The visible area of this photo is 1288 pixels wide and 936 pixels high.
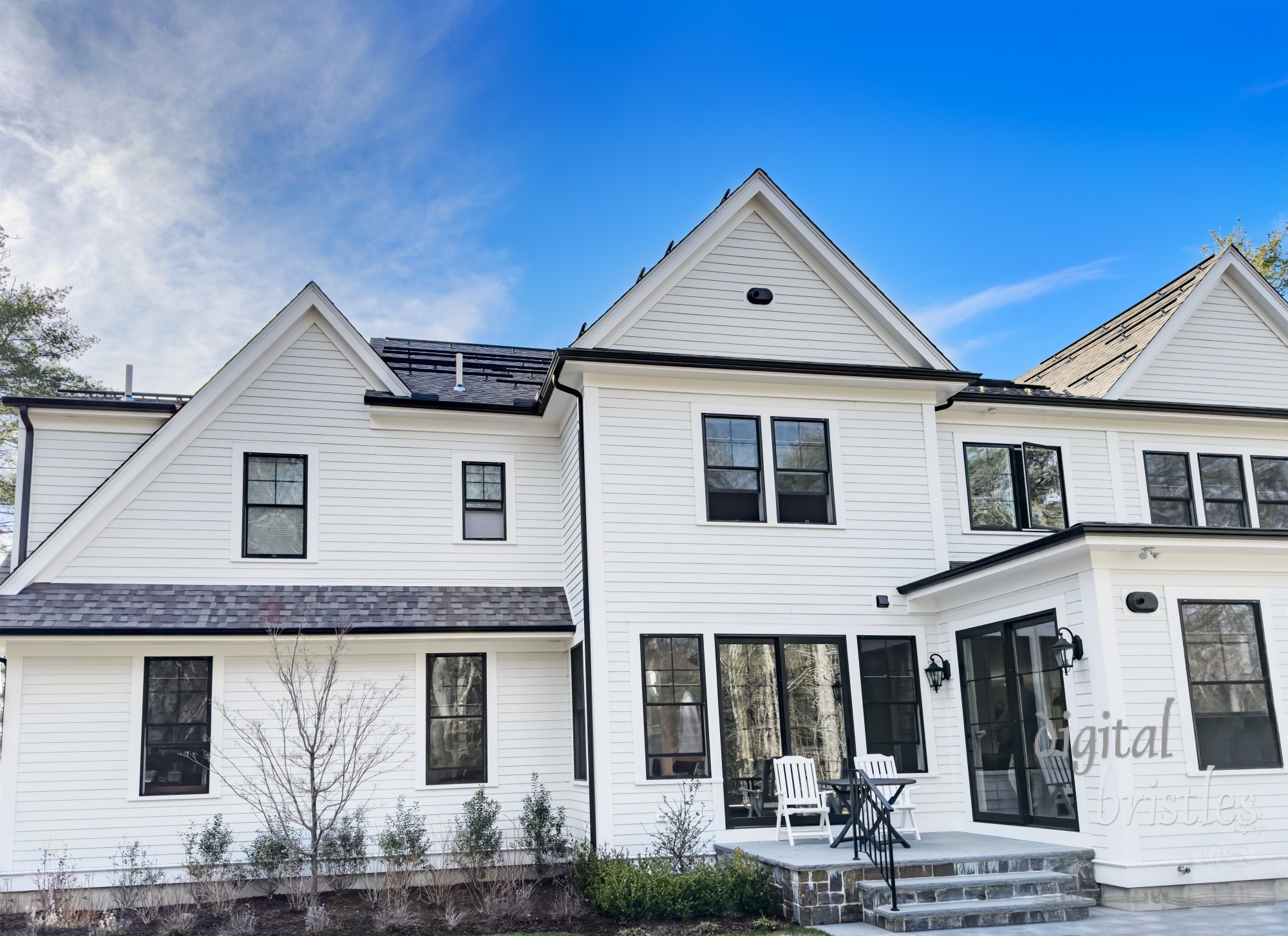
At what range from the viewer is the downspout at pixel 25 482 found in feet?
39.8

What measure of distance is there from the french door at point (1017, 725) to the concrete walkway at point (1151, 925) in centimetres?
123

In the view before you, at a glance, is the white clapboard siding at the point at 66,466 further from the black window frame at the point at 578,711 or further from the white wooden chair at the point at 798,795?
the white wooden chair at the point at 798,795

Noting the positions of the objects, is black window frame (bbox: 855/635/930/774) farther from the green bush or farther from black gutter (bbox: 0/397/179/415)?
black gutter (bbox: 0/397/179/415)

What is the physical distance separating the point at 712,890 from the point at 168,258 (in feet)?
48.6

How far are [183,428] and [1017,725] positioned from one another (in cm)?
1068

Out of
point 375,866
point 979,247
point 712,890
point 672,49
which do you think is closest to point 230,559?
point 375,866

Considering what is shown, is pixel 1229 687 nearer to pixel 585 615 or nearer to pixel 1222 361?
pixel 585 615

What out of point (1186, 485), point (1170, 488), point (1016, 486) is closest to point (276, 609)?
point (1016, 486)

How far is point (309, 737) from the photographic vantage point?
436 inches

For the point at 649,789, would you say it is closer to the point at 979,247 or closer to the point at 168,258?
the point at 168,258

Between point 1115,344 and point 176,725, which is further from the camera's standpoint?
point 1115,344

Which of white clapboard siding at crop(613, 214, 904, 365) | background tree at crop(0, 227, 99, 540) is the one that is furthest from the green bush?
background tree at crop(0, 227, 99, 540)

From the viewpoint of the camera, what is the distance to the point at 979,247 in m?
23.2

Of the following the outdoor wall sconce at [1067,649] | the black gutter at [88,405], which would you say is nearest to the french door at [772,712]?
the outdoor wall sconce at [1067,649]
